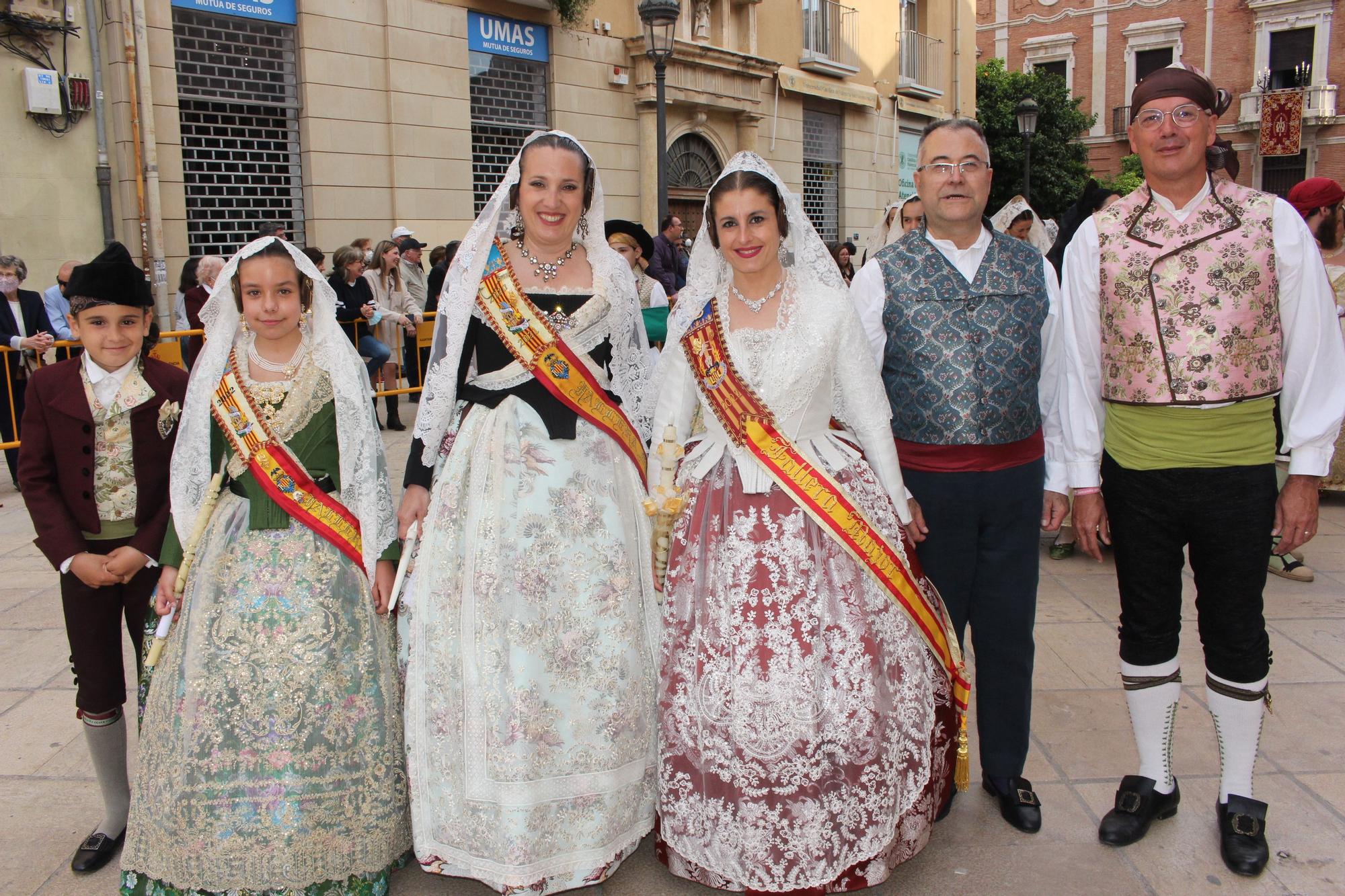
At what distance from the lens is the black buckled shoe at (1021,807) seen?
293 cm

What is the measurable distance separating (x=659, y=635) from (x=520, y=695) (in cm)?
42

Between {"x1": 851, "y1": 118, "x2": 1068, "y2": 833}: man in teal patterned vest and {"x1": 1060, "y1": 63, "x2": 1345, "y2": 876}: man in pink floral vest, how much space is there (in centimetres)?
13

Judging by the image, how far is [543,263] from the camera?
2.88 m

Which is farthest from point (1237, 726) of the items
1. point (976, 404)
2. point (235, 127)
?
point (235, 127)

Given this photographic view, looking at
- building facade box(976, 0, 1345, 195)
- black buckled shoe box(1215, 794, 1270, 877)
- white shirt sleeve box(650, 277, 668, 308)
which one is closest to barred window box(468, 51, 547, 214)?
white shirt sleeve box(650, 277, 668, 308)

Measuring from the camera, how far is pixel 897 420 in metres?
2.92

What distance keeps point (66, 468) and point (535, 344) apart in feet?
4.23

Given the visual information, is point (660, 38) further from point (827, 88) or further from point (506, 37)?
point (827, 88)

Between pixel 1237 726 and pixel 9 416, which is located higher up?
pixel 9 416

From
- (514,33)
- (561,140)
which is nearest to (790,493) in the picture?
(561,140)

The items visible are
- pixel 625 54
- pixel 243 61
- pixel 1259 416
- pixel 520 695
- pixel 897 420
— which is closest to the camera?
pixel 520 695

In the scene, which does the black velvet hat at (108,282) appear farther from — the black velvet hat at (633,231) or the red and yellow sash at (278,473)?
the black velvet hat at (633,231)

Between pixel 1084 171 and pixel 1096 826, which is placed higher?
pixel 1084 171

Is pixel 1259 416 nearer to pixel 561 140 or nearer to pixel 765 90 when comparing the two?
pixel 561 140
